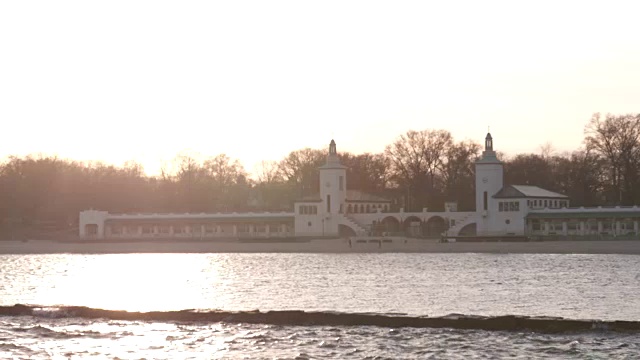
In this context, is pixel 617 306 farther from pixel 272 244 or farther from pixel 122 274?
pixel 272 244

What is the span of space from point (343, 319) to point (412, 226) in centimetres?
8488

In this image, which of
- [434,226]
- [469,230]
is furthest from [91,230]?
[469,230]

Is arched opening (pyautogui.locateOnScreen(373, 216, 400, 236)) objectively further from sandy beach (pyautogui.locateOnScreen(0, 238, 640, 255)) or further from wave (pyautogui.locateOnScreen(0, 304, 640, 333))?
A: wave (pyautogui.locateOnScreen(0, 304, 640, 333))

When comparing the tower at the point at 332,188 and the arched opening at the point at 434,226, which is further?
the tower at the point at 332,188

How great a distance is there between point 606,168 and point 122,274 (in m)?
65.0

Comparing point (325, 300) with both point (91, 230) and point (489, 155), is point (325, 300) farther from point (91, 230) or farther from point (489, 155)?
point (91, 230)

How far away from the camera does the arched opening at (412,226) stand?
112 meters

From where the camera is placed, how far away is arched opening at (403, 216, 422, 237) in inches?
4397

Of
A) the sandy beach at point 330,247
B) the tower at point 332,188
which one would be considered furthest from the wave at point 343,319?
the tower at point 332,188

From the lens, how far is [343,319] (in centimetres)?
2811

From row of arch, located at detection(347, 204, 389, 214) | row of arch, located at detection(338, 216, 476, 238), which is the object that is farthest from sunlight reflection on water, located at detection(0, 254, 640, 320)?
row of arch, located at detection(347, 204, 389, 214)

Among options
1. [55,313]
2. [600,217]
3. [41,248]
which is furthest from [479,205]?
[55,313]

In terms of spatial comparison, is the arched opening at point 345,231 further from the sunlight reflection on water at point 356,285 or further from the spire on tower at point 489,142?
the sunlight reflection on water at point 356,285

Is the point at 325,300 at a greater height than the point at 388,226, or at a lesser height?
lesser
